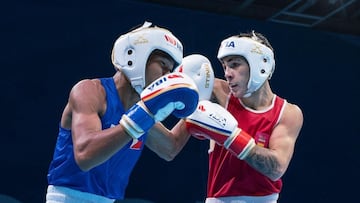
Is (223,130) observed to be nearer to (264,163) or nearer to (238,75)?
(264,163)

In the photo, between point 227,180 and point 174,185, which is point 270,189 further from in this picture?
point 174,185

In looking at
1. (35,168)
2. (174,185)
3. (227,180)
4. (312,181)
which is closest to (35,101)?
(35,168)

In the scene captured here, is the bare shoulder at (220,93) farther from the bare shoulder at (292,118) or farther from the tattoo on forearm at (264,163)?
the tattoo on forearm at (264,163)

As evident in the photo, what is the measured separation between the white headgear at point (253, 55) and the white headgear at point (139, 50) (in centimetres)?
54

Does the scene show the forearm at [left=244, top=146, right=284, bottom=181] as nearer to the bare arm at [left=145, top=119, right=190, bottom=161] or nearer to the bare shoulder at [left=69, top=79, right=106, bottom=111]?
the bare arm at [left=145, top=119, right=190, bottom=161]

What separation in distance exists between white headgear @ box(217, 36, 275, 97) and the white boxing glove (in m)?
0.19

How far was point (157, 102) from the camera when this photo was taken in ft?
7.13

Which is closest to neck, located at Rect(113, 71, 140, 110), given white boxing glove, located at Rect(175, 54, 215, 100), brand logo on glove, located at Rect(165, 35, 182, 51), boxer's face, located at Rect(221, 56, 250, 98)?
brand logo on glove, located at Rect(165, 35, 182, 51)

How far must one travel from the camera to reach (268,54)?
311 centimetres

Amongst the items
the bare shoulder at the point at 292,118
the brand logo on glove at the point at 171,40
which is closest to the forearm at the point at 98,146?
the brand logo on glove at the point at 171,40

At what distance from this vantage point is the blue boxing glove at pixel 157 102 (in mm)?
2172

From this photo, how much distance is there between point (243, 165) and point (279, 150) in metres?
0.21

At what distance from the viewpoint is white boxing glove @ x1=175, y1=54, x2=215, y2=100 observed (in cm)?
290

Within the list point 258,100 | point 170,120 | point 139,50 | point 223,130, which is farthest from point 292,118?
point 170,120
